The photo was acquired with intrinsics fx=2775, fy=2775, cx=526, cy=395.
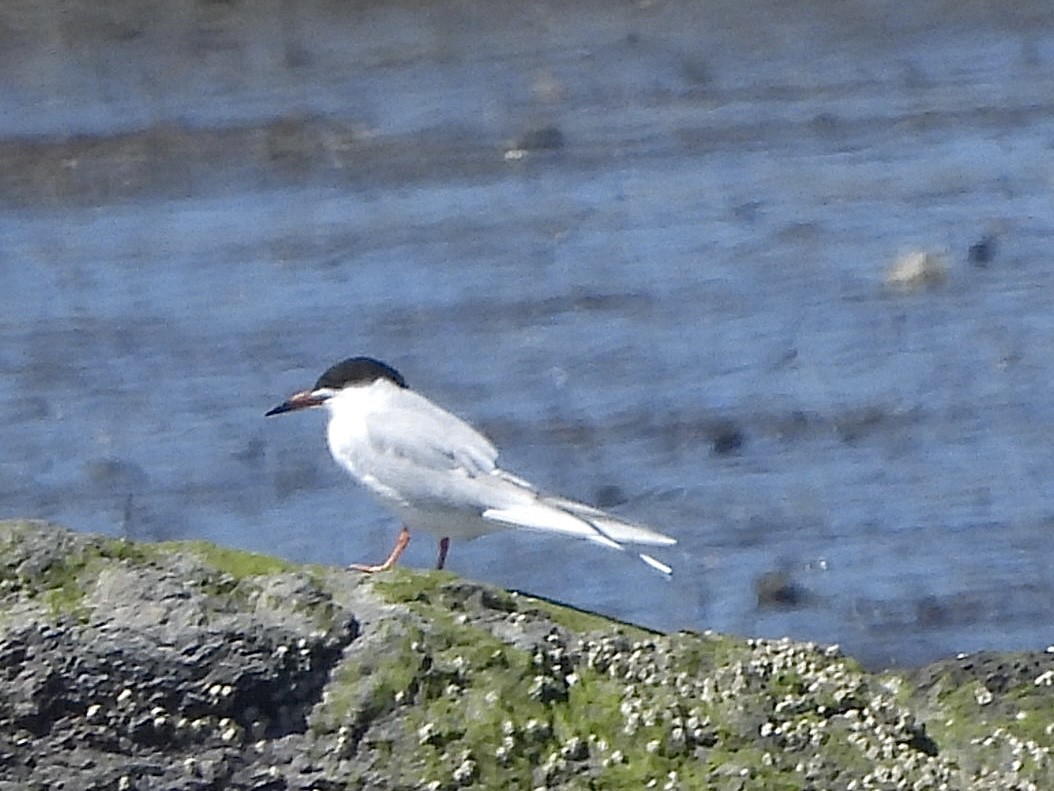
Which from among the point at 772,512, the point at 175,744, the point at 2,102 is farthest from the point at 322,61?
the point at 175,744

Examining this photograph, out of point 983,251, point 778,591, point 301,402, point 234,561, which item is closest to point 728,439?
point 778,591

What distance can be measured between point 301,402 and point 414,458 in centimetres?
23

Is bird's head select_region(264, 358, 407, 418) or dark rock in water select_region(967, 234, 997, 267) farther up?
dark rock in water select_region(967, 234, 997, 267)

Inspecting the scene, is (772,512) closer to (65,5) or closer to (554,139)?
(554,139)

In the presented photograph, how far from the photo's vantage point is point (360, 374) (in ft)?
14.5

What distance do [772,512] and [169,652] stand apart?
183cm

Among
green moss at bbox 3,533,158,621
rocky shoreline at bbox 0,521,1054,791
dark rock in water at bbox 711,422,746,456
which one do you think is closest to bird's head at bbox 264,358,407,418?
dark rock in water at bbox 711,422,746,456

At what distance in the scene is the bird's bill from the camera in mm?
4453

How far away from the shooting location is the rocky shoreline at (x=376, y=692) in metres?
2.58

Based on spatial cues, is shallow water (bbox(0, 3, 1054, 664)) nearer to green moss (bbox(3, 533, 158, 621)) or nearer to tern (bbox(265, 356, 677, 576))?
tern (bbox(265, 356, 677, 576))

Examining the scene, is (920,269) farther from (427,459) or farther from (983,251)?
(427,459)

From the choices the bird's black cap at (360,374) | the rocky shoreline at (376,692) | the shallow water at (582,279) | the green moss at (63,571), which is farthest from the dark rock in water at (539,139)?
the green moss at (63,571)

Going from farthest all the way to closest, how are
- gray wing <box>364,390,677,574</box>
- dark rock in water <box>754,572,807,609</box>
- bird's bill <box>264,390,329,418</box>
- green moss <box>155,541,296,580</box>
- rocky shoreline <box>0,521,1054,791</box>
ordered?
bird's bill <box>264,390,329,418</box>, dark rock in water <box>754,572,807,609</box>, gray wing <box>364,390,677,574</box>, green moss <box>155,541,296,580</box>, rocky shoreline <box>0,521,1054,791</box>

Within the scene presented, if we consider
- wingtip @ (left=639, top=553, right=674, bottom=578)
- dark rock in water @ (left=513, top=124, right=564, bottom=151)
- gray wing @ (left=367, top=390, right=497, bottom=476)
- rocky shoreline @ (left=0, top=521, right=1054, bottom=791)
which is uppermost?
dark rock in water @ (left=513, top=124, right=564, bottom=151)
